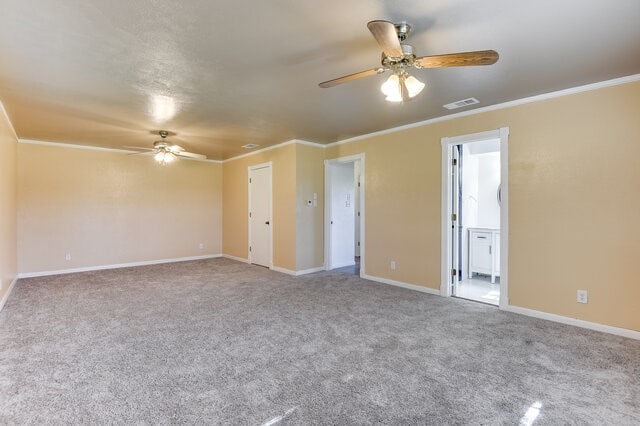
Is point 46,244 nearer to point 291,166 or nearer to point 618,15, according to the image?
point 291,166

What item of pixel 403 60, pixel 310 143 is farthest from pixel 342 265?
pixel 403 60

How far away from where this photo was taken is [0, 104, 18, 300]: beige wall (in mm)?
3928

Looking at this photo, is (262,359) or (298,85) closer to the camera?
(262,359)

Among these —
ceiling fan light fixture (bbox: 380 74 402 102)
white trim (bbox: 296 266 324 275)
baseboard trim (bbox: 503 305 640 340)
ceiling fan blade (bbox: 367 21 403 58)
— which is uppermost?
ceiling fan blade (bbox: 367 21 403 58)

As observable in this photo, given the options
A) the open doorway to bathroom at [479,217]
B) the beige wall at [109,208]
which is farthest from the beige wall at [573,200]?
the beige wall at [109,208]

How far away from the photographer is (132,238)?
21.9ft

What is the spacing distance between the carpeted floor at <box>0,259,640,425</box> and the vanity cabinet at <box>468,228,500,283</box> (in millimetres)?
1435

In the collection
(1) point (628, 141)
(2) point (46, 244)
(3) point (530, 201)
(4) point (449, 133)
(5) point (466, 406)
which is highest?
(4) point (449, 133)

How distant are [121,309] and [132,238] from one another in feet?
10.5

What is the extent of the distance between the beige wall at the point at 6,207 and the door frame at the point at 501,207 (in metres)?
5.45

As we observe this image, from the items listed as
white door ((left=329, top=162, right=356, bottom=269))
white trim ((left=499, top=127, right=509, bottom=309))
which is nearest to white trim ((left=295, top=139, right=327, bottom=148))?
white door ((left=329, top=162, right=356, bottom=269))

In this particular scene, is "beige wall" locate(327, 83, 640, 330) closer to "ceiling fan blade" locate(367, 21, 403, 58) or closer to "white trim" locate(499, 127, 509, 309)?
"white trim" locate(499, 127, 509, 309)

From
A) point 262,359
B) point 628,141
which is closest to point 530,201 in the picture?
point 628,141

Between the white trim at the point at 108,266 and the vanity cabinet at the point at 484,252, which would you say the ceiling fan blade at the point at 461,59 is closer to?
the vanity cabinet at the point at 484,252
